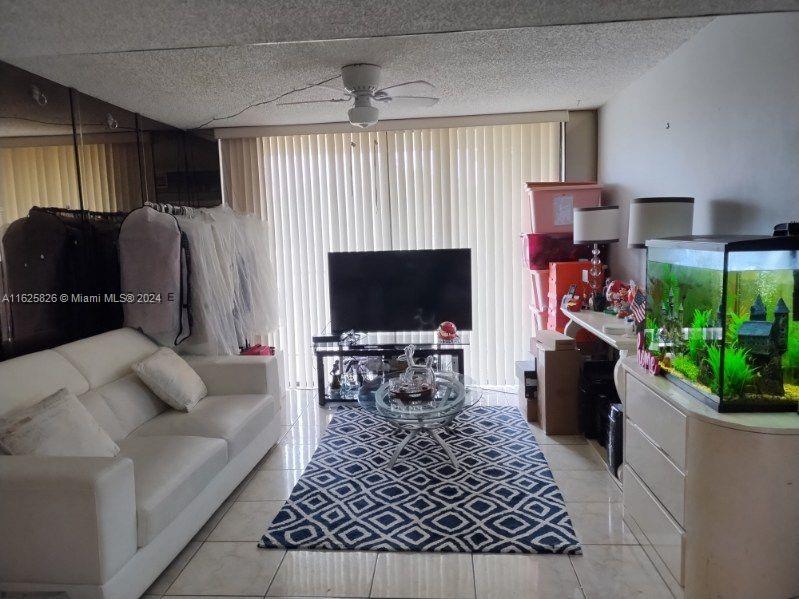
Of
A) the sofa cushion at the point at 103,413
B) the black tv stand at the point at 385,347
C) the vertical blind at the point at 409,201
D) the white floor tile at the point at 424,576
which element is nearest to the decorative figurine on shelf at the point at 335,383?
the black tv stand at the point at 385,347

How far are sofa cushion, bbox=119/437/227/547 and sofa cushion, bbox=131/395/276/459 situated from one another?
0.11m

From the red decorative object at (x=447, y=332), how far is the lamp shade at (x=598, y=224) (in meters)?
1.21

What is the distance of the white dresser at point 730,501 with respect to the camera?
5.20ft

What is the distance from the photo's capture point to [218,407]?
2.96 m

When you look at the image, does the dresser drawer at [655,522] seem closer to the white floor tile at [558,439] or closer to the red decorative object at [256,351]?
the white floor tile at [558,439]

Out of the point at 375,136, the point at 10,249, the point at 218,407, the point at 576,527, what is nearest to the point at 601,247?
the point at 375,136

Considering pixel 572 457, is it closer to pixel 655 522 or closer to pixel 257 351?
pixel 655 522

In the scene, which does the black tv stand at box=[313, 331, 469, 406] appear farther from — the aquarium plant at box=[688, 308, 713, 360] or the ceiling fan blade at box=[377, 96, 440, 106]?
the aquarium plant at box=[688, 308, 713, 360]

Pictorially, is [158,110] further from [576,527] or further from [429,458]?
[576,527]

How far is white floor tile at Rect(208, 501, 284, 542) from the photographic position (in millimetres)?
2416

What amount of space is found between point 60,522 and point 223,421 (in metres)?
1.05

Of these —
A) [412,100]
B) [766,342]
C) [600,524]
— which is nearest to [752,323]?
[766,342]

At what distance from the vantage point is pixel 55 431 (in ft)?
6.77

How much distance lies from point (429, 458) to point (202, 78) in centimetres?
270
